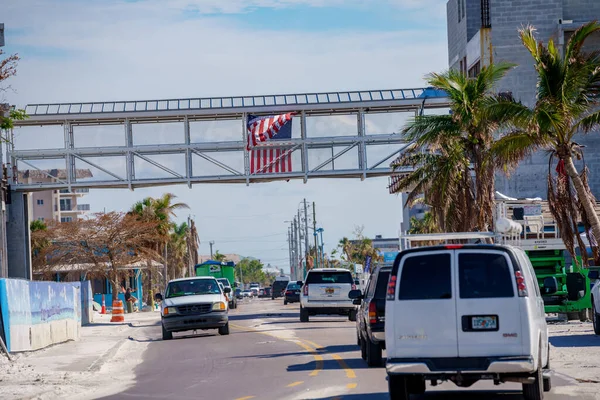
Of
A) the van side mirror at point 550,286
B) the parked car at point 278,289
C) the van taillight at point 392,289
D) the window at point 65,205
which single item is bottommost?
the parked car at point 278,289

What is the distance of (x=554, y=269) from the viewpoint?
29719 millimetres

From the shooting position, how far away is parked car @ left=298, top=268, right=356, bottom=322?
36094 mm

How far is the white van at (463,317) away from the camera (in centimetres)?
1210

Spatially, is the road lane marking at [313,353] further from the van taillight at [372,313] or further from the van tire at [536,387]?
the van tire at [536,387]

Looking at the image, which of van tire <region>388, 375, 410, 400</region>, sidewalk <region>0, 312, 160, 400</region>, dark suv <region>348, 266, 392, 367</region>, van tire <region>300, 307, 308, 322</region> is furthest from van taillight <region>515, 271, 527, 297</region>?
van tire <region>300, 307, 308, 322</region>

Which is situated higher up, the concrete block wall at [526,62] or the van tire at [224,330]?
the concrete block wall at [526,62]

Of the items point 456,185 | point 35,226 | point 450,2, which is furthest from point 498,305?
point 35,226

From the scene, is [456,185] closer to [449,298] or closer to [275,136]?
[275,136]

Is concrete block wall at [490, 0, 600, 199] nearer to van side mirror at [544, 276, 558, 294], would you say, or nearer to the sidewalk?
the sidewalk

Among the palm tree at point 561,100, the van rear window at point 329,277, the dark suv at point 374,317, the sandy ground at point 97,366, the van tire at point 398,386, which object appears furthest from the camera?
the van rear window at point 329,277

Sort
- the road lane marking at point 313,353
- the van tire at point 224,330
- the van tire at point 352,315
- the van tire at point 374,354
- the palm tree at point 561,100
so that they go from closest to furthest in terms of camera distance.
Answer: the road lane marking at point 313,353 < the van tire at point 374,354 < the palm tree at point 561,100 < the van tire at point 224,330 < the van tire at point 352,315

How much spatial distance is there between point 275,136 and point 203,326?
60.7 feet

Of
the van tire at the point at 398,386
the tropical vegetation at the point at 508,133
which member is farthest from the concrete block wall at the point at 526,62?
the van tire at the point at 398,386

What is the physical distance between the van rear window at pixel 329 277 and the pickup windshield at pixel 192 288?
5.43m
